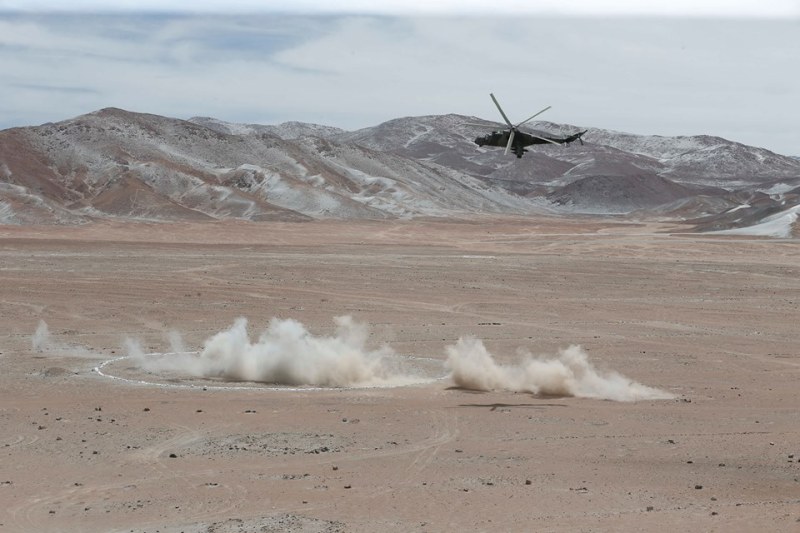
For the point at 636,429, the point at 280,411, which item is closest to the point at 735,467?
→ the point at 636,429

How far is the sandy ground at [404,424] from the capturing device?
501 inches

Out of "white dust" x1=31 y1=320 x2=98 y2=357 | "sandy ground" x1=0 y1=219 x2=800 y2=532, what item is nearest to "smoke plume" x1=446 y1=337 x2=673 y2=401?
"sandy ground" x1=0 y1=219 x2=800 y2=532

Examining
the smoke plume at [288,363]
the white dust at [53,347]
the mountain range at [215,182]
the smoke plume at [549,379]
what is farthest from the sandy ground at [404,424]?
the mountain range at [215,182]

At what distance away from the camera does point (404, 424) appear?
1777 centimetres

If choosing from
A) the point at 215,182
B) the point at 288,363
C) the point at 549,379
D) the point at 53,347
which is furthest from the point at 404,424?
the point at 215,182

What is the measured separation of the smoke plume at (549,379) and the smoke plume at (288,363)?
1177 millimetres

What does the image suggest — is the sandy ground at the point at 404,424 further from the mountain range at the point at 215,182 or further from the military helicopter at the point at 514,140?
the mountain range at the point at 215,182

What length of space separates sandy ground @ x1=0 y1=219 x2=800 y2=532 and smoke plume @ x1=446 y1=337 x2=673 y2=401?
45cm

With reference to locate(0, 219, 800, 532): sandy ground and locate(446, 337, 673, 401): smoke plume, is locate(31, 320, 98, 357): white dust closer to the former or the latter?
locate(0, 219, 800, 532): sandy ground

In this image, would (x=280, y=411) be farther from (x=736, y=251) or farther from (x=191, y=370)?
(x=736, y=251)

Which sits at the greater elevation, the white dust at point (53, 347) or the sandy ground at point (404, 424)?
the sandy ground at point (404, 424)

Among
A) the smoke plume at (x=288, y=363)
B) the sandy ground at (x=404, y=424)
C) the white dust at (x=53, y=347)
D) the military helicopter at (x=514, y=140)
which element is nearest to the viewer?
the sandy ground at (x=404, y=424)

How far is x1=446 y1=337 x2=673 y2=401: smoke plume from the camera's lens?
20781mm

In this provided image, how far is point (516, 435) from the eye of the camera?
1692 centimetres
